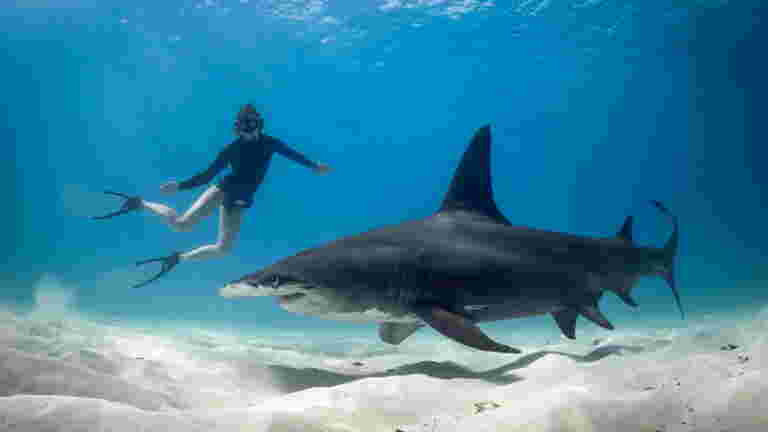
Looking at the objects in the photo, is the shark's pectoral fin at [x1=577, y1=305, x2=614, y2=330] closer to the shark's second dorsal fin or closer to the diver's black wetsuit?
the shark's second dorsal fin

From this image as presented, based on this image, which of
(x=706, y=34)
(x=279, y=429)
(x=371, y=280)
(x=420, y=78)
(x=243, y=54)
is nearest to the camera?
Result: (x=279, y=429)

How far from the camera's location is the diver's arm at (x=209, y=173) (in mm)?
7320

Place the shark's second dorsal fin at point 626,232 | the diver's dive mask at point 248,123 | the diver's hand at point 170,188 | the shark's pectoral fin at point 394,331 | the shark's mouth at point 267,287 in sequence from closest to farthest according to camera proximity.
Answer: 1. the shark's mouth at point 267,287
2. the shark's pectoral fin at point 394,331
3. the shark's second dorsal fin at point 626,232
4. the diver's hand at point 170,188
5. the diver's dive mask at point 248,123

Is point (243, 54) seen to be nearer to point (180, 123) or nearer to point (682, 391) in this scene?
point (180, 123)

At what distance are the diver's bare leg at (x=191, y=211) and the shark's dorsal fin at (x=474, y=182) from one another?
5119 millimetres

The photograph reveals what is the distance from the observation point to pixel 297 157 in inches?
302

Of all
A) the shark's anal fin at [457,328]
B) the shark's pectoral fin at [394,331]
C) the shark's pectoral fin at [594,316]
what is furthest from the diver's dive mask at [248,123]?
the shark's pectoral fin at [594,316]

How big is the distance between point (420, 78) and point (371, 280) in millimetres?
48847

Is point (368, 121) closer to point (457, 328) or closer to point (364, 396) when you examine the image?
point (457, 328)

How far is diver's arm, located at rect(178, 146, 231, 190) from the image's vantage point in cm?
732

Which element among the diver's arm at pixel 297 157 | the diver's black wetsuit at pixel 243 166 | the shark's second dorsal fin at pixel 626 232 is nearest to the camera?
the shark's second dorsal fin at pixel 626 232

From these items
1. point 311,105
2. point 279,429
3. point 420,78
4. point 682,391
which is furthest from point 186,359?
point 311,105

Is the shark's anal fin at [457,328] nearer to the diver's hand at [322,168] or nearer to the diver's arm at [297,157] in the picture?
the diver's hand at [322,168]

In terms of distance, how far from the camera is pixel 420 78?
161 ft
